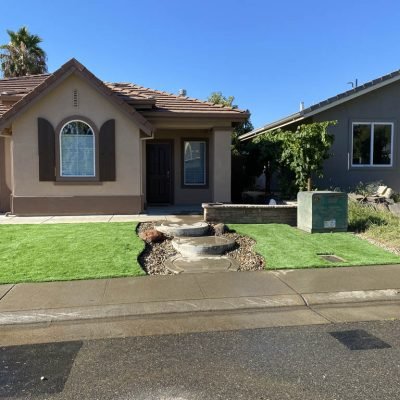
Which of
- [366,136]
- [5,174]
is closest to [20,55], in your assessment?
[5,174]

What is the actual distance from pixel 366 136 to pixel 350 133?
0.67m

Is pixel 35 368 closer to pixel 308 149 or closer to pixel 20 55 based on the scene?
pixel 308 149

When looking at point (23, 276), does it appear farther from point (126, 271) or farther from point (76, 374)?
Result: point (76, 374)

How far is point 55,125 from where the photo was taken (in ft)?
39.1

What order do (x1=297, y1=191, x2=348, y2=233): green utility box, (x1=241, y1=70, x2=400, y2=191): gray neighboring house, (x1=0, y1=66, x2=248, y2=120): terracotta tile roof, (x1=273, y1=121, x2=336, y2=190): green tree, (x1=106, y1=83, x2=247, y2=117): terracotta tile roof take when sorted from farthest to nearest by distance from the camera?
1. (x1=241, y1=70, x2=400, y2=191): gray neighboring house
2. (x1=106, y1=83, x2=247, y2=117): terracotta tile roof
3. (x1=0, y1=66, x2=248, y2=120): terracotta tile roof
4. (x1=273, y1=121, x2=336, y2=190): green tree
5. (x1=297, y1=191, x2=348, y2=233): green utility box

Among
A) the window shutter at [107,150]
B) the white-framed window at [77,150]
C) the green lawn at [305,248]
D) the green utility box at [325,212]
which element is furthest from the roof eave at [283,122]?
the white-framed window at [77,150]

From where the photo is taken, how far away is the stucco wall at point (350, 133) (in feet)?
48.7

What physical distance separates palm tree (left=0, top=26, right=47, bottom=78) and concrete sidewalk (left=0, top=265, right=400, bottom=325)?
27.4 meters

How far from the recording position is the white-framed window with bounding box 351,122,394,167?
49.3 ft

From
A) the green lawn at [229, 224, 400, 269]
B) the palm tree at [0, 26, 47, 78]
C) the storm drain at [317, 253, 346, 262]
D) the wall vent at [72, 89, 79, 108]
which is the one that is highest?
the palm tree at [0, 26, 47, 78]

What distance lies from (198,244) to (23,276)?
125 inches

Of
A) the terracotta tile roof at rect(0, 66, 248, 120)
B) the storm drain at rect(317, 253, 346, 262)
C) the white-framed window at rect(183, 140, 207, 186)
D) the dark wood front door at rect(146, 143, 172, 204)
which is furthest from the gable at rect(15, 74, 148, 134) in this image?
the storm drain at rect(317, 253, 346, 262)

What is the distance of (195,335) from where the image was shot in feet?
15.5

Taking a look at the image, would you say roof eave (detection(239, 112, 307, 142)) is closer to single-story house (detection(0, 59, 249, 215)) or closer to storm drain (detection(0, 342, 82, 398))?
single-story house (detection(0, 59, 249, 215))
